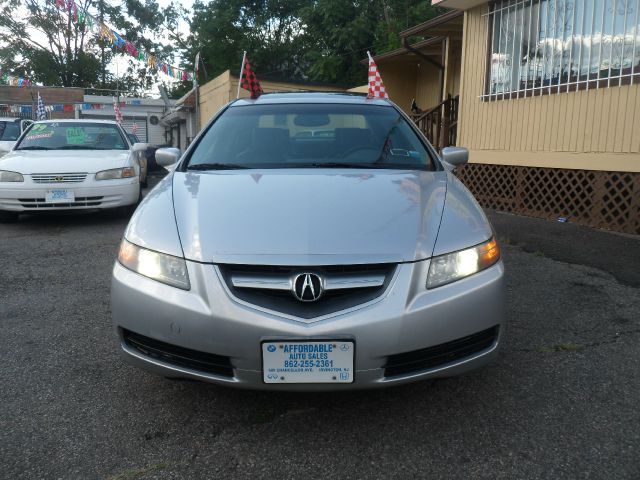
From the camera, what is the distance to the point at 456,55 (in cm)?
1336

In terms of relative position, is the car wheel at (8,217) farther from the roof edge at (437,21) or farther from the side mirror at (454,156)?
the roof edge at (437,21)

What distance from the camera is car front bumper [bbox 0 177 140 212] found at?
7.11m

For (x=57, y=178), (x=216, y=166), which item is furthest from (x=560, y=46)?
(x=57, y=178)

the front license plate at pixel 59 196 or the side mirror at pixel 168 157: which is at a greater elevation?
the side mirror at pixel 168 157

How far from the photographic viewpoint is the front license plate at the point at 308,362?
2104 millimetres

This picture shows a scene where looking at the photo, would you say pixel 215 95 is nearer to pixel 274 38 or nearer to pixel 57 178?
pixel 274 38

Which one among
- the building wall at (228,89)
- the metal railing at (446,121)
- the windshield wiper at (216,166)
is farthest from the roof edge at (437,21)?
the windshield wiper at (216,166)

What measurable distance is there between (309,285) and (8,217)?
6.92 meters

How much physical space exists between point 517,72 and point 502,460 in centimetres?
768

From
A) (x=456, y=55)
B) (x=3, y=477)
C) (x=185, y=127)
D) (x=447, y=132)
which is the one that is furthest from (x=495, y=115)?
(x=185, y=127)

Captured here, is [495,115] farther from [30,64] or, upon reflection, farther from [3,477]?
[30,64]

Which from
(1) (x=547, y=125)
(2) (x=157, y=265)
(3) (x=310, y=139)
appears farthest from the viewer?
(1) (x=547, y=125)

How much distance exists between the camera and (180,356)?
7.54 ft

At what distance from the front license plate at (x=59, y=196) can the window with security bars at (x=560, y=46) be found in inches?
257
